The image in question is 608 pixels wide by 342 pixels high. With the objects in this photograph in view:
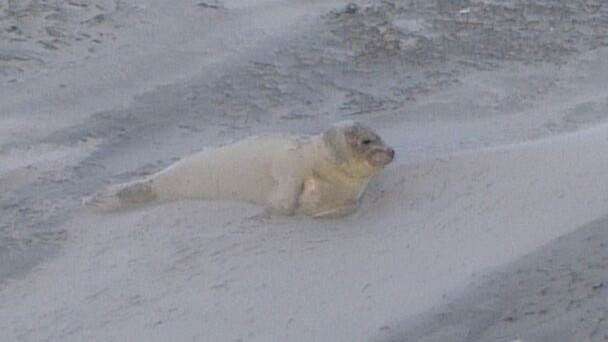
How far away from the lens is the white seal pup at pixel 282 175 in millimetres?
6160

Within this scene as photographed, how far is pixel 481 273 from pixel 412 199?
83 centimetres

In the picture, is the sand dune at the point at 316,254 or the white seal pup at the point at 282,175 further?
Answer: the white seal pup at the point at 282,175

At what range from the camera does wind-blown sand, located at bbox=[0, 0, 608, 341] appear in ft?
17.3

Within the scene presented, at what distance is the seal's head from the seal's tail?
2.59 feet

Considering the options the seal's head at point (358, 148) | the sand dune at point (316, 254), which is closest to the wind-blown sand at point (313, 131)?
the sand dune at point (316, 254)

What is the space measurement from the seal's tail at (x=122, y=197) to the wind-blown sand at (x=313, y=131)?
7 cm

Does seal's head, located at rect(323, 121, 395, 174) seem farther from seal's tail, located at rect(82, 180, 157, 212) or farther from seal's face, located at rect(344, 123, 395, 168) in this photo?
seal's tail, located at rect(82, 180, 157, 212)

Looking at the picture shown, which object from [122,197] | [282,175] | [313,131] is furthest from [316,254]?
[313,131]

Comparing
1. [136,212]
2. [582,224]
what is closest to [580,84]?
[582,224]

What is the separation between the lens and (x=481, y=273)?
18.1 feet

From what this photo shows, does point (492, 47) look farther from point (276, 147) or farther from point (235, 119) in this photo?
point (276, 147)

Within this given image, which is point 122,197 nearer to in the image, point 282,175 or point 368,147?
point 282,175

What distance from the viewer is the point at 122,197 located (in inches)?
250

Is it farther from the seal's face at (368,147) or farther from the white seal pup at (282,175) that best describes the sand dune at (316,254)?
the seal's face at (368,147)
